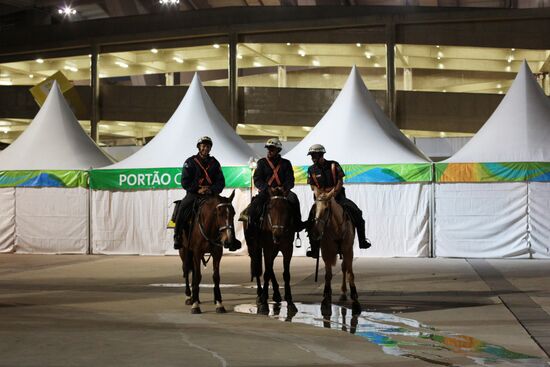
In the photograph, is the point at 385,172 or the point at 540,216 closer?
the point at 540,216

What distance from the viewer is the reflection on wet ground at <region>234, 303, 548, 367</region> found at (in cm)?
850

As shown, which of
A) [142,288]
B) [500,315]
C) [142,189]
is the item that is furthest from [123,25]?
[500,315]

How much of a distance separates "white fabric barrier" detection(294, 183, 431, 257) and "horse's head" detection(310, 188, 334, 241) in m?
12.2

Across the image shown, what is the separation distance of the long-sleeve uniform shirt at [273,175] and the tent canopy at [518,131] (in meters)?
12.1

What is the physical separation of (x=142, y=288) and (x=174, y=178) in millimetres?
9999

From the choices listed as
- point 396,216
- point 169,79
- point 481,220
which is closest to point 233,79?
point 169,79

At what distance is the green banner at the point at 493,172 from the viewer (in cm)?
2348

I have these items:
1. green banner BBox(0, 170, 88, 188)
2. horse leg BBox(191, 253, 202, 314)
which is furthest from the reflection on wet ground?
green banner BBox(0, 170, 88, 188)

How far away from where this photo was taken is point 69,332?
9.95 meters

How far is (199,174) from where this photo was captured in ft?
42.7

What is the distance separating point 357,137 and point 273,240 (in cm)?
1317

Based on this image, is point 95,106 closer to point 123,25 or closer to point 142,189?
point 123,25

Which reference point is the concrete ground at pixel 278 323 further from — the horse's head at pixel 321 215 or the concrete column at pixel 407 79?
the concrete column at pixel 407 79

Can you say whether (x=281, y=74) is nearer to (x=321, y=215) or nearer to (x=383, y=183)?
(x=383, y=183)
